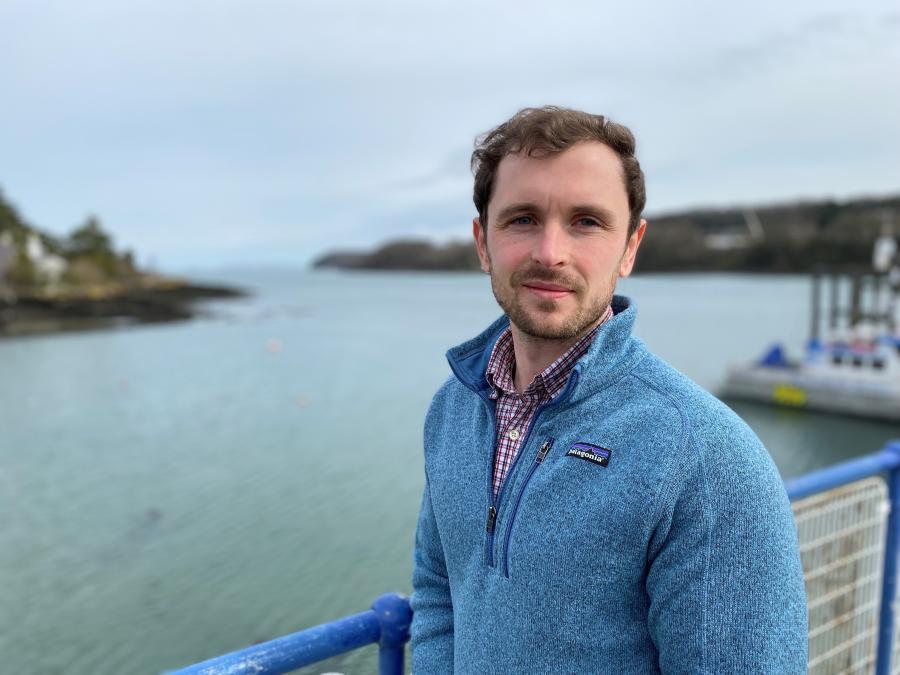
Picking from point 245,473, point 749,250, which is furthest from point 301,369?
point 749,250

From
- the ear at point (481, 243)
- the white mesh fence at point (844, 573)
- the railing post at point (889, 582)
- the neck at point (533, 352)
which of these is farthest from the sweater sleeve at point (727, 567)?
the railing post at point (889, 582)

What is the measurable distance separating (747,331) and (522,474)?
52.7 meters

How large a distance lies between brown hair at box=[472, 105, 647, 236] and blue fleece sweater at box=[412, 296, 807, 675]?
265 millimetres

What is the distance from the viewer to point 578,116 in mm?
1393

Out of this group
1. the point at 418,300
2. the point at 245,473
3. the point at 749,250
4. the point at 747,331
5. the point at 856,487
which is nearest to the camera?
the point at 856,487

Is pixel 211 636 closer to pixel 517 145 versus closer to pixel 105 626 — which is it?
pixel 105 626

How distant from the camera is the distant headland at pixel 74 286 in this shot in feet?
202

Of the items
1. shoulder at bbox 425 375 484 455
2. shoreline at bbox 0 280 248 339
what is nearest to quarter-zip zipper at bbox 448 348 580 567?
shoulder at bbox 425 375 484 455

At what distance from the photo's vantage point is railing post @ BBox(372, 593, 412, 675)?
5.56 ft

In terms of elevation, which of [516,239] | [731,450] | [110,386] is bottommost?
[110,386]

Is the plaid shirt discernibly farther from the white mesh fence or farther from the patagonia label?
the white mesh fence

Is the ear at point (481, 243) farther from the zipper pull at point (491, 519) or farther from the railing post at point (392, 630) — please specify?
the railing post at point (392, 630)

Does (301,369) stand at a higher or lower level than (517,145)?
lower

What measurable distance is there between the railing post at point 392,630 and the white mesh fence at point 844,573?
176cm
